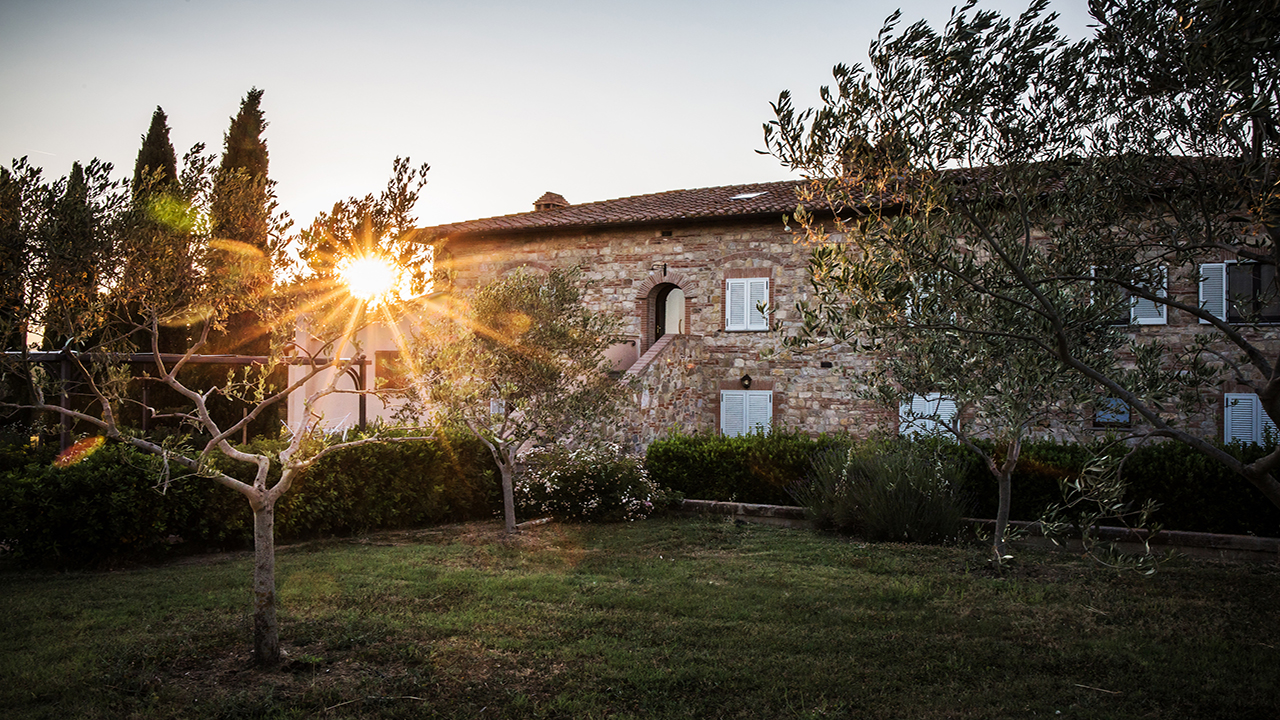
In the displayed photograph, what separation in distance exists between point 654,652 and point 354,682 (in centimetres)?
174

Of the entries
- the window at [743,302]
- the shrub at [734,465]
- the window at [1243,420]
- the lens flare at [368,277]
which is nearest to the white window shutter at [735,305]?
the window at [743,302]

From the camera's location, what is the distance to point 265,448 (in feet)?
26.6

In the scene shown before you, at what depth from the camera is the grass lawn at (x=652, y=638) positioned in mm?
4027

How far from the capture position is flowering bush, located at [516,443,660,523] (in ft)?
32.6

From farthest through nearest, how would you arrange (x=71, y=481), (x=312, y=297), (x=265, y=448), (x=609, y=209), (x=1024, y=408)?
(x=609, y=209)
(x=265, y=448)
(x=71, y=481)
(x=1024, y=408)
(x=312, y=297)

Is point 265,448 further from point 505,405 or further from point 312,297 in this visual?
point 312,297

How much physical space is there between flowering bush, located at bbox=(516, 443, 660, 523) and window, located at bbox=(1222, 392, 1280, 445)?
31.7 ft

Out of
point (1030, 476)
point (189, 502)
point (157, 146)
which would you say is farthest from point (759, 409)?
point (157, 146)

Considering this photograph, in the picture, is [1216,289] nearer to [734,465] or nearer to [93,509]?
[734,465]

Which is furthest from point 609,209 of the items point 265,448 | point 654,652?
point 654,652

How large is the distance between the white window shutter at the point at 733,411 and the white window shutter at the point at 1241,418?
8023mm

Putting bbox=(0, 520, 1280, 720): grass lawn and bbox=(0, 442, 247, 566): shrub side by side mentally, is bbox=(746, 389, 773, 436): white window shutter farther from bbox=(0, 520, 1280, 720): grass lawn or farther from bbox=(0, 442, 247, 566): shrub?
bbox=(0, 442, 247, 566): shrub

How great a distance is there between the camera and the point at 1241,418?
12594 mm

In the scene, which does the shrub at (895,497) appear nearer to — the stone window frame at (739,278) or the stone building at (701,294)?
the stone building at (701,294)
